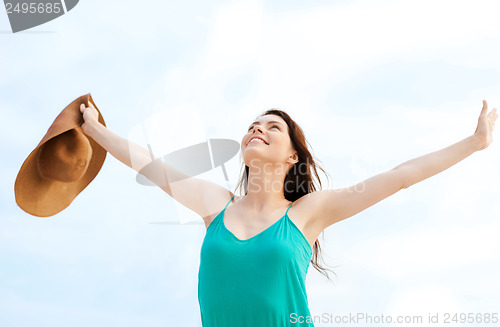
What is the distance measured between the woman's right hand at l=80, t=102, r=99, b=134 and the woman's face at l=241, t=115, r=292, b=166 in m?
0.98

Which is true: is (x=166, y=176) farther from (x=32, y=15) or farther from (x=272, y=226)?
(x=32, y=15)

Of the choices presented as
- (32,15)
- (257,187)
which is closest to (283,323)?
(257,187)

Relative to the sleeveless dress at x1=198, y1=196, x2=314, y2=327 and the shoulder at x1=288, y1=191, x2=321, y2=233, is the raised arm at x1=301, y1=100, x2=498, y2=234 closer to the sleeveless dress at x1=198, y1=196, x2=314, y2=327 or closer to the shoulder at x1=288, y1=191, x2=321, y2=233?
the shoulder at x1=288, y1=191, x2=321, y2=233

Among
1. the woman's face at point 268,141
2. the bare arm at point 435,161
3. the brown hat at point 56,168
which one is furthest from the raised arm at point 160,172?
the bare arm at point 435,161

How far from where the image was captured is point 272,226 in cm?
293

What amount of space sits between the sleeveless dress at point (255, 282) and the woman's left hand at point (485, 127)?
1288 millimetres

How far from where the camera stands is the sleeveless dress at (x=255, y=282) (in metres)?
2.70

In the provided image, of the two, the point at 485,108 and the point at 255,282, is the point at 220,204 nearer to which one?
the point at 255,282

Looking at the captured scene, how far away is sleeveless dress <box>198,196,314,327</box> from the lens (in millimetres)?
2699

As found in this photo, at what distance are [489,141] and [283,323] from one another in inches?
65.4

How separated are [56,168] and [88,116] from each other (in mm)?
395

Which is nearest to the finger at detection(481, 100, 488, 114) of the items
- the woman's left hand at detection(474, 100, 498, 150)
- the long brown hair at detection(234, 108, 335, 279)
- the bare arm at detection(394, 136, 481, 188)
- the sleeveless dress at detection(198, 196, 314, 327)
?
the woman's left hand at detection(474, 100, 498, 150)

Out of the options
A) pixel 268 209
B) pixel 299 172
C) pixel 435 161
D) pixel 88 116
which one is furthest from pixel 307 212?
pixel 88 116

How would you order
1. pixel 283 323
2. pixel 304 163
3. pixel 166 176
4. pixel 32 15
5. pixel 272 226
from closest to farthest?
pixel 283 323 → pixel 272 226 → pixel 166 176 → pixel 304 163 → pixel 32 15
